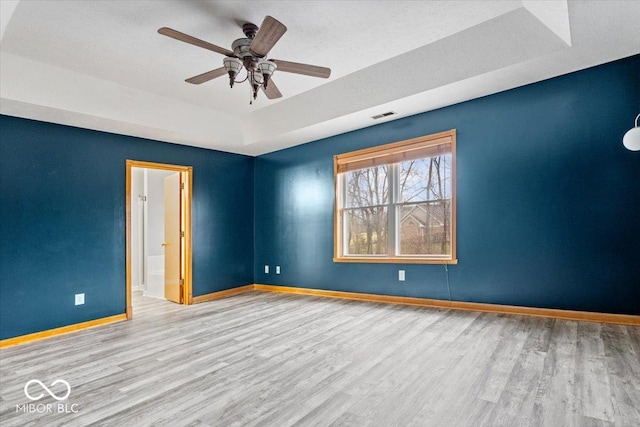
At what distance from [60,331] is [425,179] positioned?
4832 mm

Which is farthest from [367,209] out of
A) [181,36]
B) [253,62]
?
[181,36]

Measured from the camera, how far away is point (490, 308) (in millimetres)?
3986

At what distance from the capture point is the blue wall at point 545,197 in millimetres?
3350

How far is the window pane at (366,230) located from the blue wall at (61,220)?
2.86m

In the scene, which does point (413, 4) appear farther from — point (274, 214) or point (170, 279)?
point (170, 279)

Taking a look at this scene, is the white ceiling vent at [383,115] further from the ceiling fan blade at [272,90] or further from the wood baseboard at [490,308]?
the wood baseboard at [490,308]

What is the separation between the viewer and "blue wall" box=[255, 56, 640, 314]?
335cm

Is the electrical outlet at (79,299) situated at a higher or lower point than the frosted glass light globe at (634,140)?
lower

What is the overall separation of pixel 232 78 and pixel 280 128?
2210 mm

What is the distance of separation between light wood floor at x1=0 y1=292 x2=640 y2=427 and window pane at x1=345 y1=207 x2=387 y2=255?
1.32m

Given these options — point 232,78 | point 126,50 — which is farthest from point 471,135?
point 126,50

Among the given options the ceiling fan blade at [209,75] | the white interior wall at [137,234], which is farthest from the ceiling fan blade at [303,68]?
the white interior wall at [137,234]

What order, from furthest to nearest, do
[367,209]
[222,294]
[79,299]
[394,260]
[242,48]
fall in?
1. [222,294]
2. [367,209]
3. [394,260]
4. [79,299]
5. [242,48]

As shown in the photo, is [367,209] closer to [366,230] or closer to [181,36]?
[366,230]
